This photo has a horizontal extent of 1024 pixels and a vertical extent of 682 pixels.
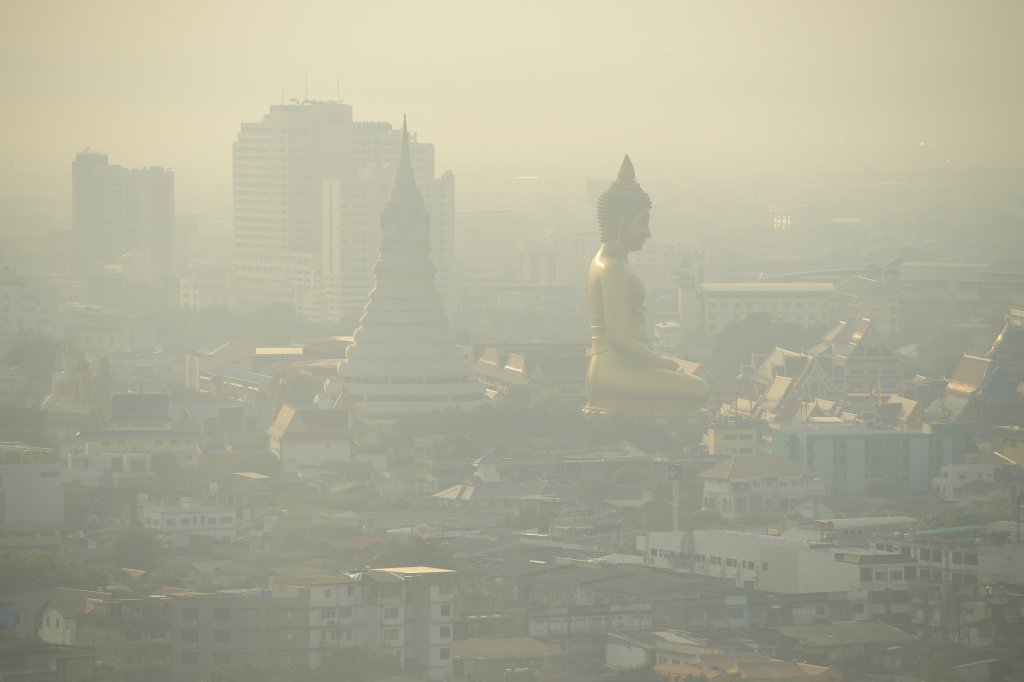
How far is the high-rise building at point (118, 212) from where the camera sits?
61.5m

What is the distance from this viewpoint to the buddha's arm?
77.1ft

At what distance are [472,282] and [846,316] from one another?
12328 mm

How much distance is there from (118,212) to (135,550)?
1522 inches

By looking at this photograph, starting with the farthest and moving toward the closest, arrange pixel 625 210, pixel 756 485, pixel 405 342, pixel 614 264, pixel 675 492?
1. pixel 405 342
2. pixel 756 485
3. pixel 675 492
4. pixel 614 264
5. pixel 625 210

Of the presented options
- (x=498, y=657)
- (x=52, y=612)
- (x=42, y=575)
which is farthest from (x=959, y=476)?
(x=52, y=612)

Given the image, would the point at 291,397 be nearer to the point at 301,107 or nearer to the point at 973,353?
the point at 973,353

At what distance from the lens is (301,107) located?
2306 inches

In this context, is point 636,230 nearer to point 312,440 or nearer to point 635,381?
point 635,381

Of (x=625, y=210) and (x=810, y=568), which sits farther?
(x=810, y=568)

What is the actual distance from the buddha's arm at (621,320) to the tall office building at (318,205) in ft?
95.4

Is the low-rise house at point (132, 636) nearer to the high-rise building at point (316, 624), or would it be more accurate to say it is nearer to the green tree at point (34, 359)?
the high-rise building at point (316, 624)

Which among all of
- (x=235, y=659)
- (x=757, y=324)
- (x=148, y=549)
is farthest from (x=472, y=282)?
(x=235, y=659)

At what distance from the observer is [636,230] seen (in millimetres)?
23391

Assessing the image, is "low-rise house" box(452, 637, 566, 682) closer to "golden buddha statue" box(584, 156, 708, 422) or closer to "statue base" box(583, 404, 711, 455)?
"golden buddha statue" box(584, 156, 708, 422)
